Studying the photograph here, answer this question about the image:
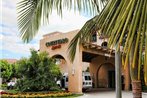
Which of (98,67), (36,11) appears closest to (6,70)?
(98,67)

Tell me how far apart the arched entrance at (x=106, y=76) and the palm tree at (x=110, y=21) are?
3308 centimetres

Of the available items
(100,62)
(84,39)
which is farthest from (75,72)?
(84,39)

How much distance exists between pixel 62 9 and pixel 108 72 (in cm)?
3444

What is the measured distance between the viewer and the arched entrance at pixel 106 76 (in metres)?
37.6

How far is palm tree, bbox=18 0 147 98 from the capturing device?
6.74 ft

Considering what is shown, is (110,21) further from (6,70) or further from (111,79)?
(6,70)

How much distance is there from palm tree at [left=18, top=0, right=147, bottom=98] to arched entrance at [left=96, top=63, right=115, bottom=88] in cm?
3308

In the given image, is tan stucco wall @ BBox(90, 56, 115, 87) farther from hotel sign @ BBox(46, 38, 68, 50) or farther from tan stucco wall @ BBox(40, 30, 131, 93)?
hotel sign @ BBox(46, 38, 68, 50)

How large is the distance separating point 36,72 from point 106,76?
14.0 meters

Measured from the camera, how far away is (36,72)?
26047mm

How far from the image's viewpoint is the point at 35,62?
26.6m

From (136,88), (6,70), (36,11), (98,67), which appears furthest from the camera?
(6,70)

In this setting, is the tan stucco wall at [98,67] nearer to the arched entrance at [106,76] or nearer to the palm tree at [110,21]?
the arched entrance at [106,76]

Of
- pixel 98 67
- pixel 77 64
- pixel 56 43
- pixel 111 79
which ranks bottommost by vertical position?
pixel 111 79
